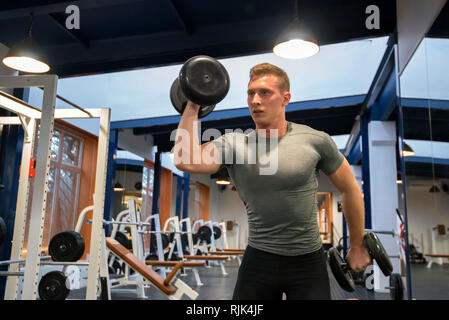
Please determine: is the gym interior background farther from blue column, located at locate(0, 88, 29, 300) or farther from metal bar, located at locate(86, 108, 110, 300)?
metal bar, located at locate(86, 108, 110, 300)

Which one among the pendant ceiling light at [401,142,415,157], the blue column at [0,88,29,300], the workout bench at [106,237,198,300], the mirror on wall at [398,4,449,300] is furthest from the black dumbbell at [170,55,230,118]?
the blue column at [0,88,29,300]

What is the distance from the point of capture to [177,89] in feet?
4.36

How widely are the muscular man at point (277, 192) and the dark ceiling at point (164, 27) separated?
2.76 m

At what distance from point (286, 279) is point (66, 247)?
8.74 ft

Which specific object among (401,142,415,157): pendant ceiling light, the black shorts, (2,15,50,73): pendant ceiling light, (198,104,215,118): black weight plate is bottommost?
the black shorts

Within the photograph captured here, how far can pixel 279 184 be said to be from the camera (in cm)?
107

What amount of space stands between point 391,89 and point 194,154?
4104 mm

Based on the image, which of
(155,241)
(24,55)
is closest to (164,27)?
(24,55)

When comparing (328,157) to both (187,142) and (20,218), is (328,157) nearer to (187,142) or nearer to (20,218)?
(187,142)

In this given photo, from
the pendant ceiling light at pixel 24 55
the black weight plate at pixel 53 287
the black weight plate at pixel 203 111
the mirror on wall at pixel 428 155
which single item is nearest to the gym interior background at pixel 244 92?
the mirror on wall at pixel 428 155

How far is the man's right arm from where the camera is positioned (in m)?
0.99

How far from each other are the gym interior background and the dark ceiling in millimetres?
11

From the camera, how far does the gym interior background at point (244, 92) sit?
8.10 ft
